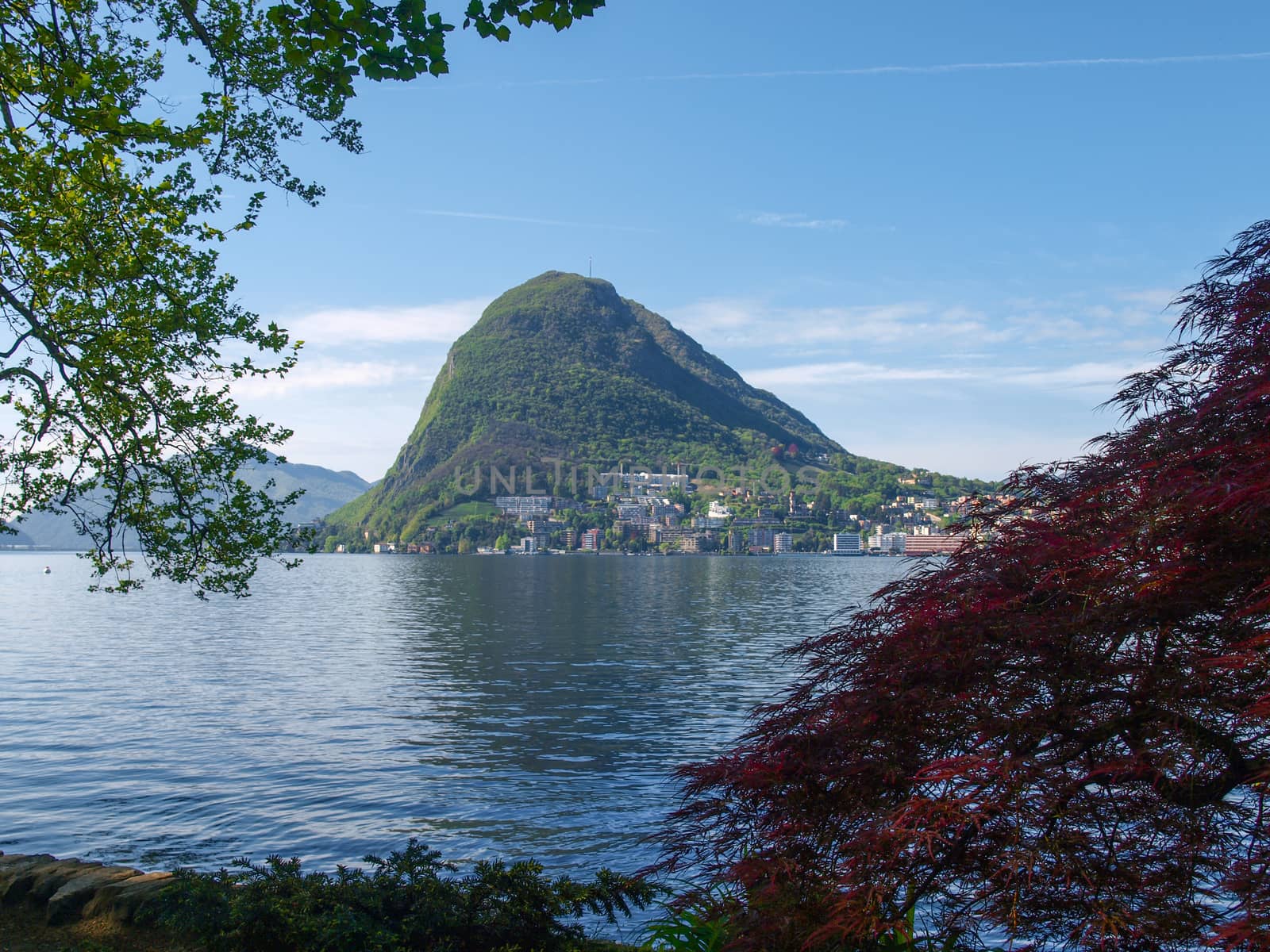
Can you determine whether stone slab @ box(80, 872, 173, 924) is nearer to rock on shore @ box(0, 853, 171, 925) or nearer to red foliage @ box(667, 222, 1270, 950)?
rock on shore @ box(0, 853, 171, 925)

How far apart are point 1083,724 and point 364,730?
2266 cm

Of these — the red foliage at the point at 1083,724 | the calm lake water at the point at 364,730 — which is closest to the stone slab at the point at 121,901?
the calm lake water at the point at 364,730

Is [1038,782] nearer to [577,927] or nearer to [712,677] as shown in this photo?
[577,927]

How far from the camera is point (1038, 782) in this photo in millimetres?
5188

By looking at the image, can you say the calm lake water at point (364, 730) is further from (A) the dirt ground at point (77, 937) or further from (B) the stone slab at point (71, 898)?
(A) the dirt ground at point (77, 937)

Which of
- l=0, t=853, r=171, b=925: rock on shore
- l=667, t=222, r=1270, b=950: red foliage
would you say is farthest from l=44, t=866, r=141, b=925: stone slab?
l=667, t=222, r=1270, b=950: red foliage

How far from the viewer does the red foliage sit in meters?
4.89

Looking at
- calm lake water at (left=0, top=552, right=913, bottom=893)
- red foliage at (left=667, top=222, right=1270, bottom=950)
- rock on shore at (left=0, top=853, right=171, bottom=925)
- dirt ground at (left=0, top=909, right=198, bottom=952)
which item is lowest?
calm lake water at (left=0, top=552, right=913, bottom=893)

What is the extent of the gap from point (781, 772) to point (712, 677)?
88.9 ft

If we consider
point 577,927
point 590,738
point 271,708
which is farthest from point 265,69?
point 271,708

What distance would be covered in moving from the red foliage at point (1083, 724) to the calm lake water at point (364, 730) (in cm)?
905

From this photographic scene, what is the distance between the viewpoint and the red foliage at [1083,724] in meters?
4.89

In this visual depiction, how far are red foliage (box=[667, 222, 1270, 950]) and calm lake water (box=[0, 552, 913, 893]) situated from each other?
905 cm

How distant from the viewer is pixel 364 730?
2483cm
